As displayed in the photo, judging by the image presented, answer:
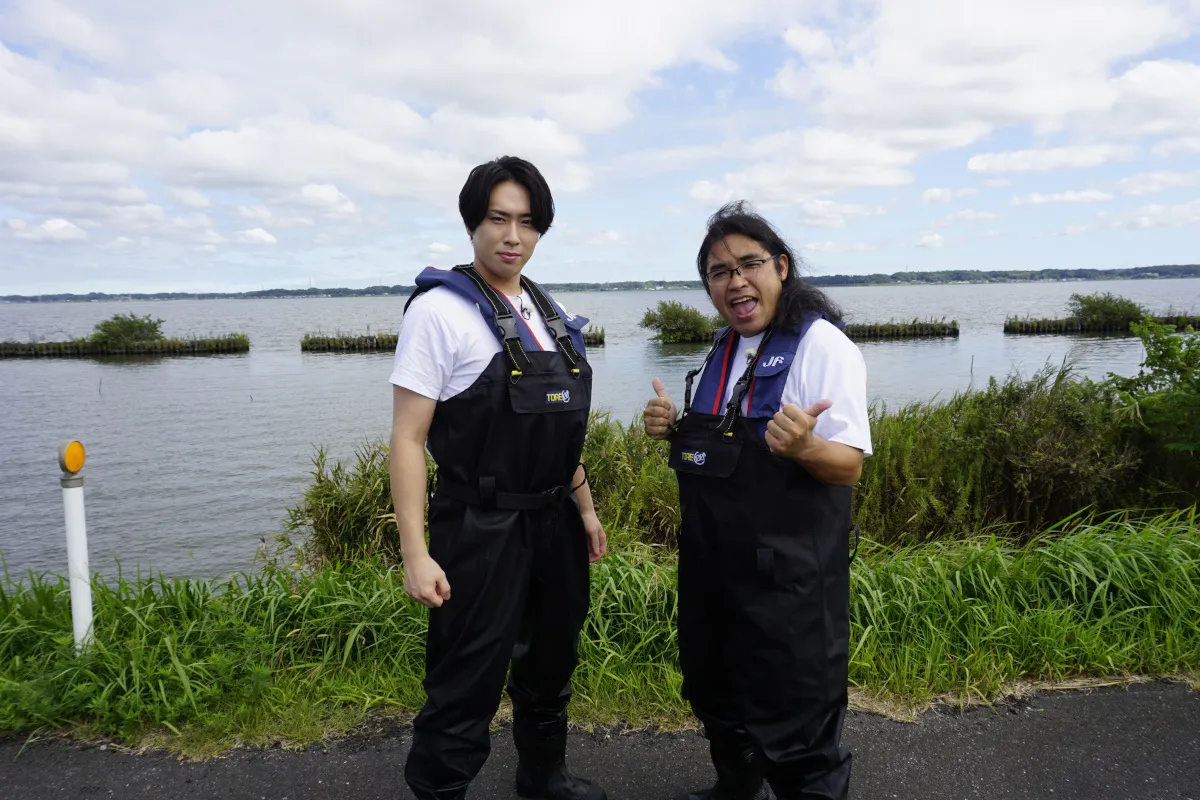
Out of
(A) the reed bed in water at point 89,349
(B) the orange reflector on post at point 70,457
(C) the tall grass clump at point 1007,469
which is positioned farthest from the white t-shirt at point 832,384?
(A) the reed bed in water at point 89,349

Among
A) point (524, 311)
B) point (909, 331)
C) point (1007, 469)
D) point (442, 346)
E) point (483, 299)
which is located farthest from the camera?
point (909, 331)

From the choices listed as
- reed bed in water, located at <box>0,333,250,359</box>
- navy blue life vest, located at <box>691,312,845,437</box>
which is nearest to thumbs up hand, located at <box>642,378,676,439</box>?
navy blue life vest, located at <box>691,312,845,437</box>

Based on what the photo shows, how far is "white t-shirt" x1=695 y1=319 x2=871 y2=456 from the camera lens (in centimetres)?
247

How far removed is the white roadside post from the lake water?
1.71m

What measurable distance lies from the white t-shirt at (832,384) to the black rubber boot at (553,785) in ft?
5.72

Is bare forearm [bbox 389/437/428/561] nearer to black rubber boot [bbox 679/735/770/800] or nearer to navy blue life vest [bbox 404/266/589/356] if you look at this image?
navy blue life vest [bbox 404/266/589/356]

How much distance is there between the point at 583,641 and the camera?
4133 millimetres

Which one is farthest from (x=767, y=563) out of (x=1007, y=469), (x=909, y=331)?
(x=909, y=331)

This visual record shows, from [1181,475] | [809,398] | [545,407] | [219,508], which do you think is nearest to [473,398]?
[545,407]

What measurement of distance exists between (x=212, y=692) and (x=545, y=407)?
2.25 metres

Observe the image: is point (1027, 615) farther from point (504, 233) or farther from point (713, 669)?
point (504, 233)

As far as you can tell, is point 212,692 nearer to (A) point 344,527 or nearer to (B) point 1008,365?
(A) point 344,527

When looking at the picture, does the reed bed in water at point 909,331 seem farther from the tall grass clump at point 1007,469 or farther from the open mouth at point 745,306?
the open mouth at point 745,306

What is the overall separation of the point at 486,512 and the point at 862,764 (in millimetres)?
1929
